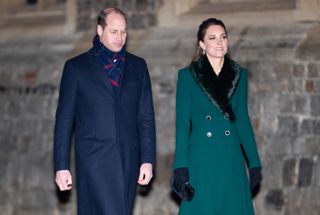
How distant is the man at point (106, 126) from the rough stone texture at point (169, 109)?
98.2 inches

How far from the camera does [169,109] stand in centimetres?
834

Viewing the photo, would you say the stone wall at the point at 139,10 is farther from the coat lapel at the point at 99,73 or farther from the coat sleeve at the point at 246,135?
the coat sleeve at the point at 246,135

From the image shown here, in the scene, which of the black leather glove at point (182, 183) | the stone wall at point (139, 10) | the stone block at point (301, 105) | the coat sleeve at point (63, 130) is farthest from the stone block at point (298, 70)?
the coat sleeve at point (63, 130)

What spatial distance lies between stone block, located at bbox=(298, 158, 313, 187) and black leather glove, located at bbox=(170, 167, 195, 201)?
246 centimetres

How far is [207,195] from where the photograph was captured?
18.0ft

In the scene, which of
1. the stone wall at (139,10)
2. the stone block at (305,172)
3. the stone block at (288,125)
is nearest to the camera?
the stone block at (305,172)

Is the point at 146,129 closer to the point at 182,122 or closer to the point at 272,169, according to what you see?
the point at 182,122

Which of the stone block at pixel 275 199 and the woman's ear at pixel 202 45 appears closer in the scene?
the woman's ear at pixel 202 45

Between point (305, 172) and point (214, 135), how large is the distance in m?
2.37

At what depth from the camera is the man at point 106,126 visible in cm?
544

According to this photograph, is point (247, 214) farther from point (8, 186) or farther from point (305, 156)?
point (8, 186)

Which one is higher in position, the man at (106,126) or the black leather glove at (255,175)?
the man at (106,126)

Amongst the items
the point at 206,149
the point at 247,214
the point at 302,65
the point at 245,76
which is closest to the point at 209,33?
the point at 245,76

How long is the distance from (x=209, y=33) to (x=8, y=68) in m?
4.55
